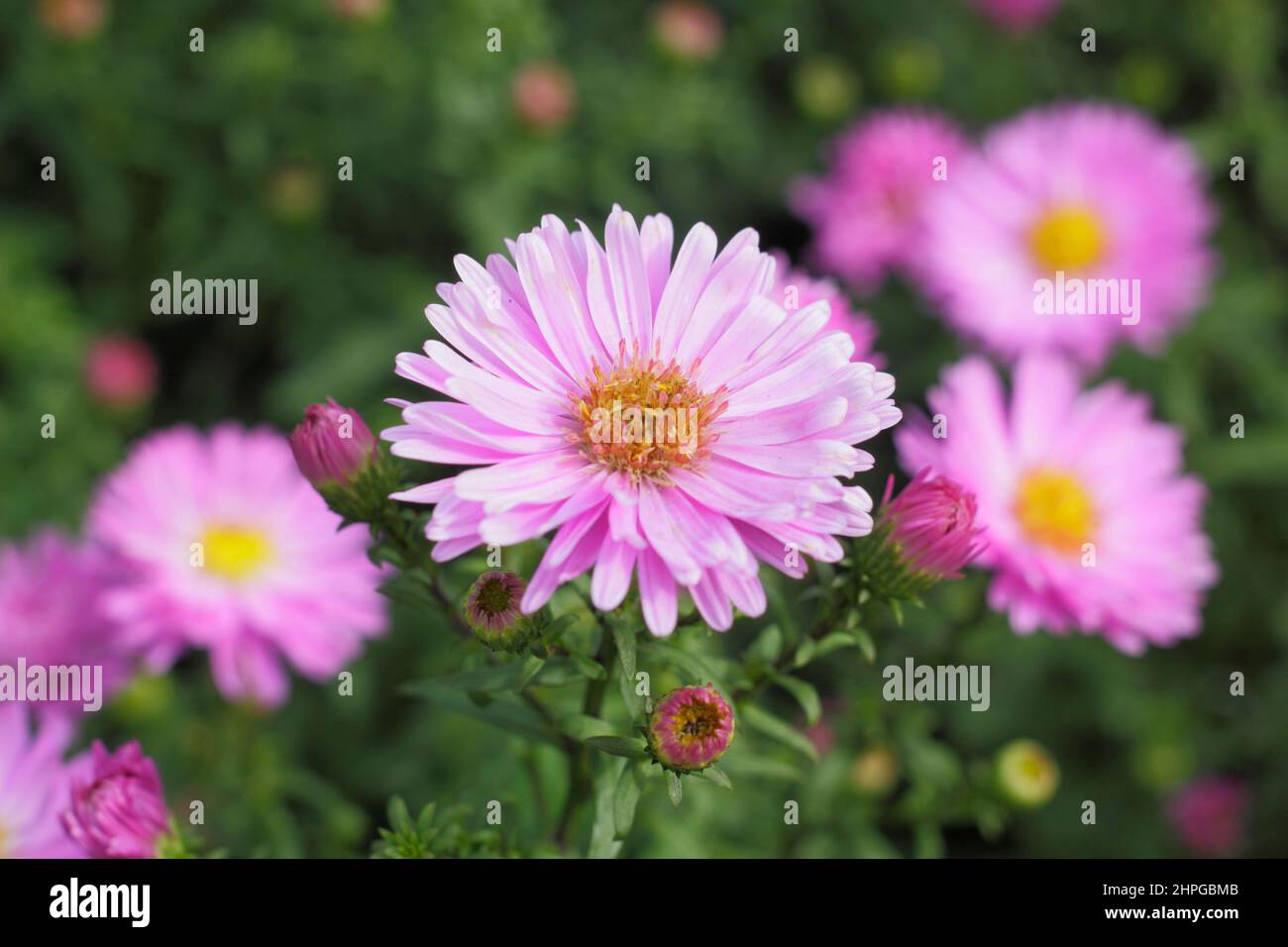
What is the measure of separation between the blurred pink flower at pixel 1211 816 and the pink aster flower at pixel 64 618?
311 centimetres

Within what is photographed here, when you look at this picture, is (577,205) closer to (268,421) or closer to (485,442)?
(268,421)

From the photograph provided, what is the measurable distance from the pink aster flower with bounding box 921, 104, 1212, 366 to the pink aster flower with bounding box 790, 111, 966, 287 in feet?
0.35

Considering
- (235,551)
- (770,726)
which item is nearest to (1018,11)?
(235,551)

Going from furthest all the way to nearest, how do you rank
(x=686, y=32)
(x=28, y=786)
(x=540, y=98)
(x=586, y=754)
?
(x=686, y=32), (x=540, y=98), (x=28, y=786), (x=586, y=754)

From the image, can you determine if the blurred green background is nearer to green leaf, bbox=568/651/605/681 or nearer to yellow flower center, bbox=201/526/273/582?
yellow flower center, bbox=201/526/273/582

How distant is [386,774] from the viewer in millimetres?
3418

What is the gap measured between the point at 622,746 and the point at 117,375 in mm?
2691

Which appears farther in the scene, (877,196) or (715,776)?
(877,196)

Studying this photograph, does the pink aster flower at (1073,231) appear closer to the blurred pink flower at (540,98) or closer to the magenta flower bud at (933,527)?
the blurred pink flower at (540,98)

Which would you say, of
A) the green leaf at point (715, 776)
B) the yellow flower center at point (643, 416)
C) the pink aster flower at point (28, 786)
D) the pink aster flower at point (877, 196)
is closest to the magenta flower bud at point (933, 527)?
the yellow flower center at point (643, 416)

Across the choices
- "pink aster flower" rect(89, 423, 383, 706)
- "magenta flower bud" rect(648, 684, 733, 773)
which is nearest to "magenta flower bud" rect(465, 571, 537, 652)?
"magenta flower bud" rect(648, 684, 733, 773)

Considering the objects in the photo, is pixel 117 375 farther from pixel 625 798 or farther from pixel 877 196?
pixel 625 798

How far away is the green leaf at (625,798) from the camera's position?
1.73m

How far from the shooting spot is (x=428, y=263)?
4230 mm
